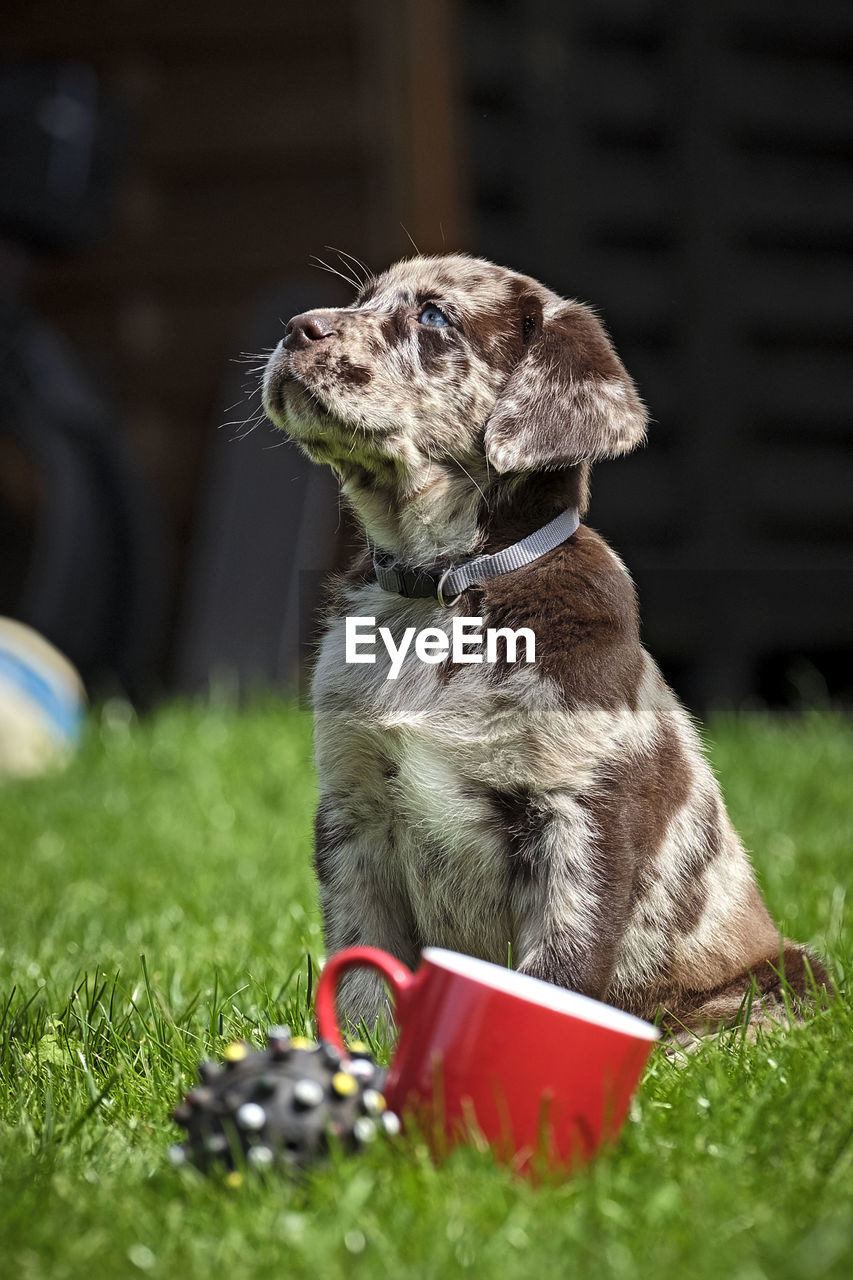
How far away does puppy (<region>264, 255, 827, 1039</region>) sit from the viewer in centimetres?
203

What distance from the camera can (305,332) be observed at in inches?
88.2

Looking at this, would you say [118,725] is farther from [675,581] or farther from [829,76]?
[829,76]

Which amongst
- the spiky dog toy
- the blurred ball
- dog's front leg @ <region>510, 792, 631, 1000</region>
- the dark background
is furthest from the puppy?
the dark background

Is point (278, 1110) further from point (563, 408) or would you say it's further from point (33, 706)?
point (33, 706)

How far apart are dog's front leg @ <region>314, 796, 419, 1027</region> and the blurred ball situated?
281cm

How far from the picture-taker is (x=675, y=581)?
667 cm

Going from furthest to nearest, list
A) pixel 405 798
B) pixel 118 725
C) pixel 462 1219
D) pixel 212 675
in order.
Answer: pixel 212 675
pixel 118 725
pixel 405 798
pixel 462 1219

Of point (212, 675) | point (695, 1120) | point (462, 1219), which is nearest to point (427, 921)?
point (695, 1120)

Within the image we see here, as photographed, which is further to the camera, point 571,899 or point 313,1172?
point 571,899

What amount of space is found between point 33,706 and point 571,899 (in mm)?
3300

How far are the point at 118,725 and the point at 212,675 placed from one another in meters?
1.11

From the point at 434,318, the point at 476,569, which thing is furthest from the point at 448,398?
the point at 476,569

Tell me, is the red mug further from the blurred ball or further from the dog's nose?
the blurred ball

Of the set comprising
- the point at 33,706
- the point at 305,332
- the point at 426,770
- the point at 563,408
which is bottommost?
the point at 33,706
